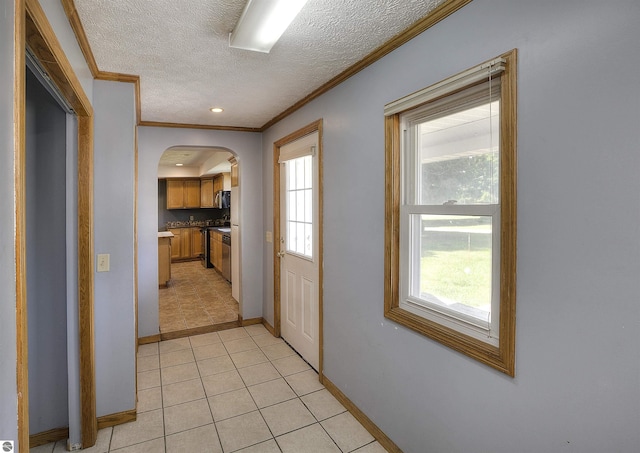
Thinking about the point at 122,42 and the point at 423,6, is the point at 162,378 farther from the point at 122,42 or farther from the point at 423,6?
the point at 423,6

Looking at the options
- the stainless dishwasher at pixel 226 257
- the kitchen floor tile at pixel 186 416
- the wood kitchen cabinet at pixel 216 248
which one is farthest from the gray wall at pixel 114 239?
the wood kitchen cabinet at pixel 216 248

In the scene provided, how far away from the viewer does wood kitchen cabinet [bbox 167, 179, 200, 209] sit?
9.13m

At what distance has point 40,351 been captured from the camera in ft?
7.13

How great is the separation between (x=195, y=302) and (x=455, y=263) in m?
4.48

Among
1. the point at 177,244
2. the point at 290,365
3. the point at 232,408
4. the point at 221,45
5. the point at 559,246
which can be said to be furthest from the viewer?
the point at 177,244

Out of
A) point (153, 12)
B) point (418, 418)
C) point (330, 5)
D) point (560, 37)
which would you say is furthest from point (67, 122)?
point (418, 418)

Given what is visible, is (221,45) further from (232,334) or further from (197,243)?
(197,243)

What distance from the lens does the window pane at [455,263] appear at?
1.60 meters

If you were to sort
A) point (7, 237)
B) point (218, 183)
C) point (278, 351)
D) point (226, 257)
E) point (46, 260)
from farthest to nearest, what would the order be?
point (218, 183) < point (226, 257) < point (278, 351) < point (46, 260) < point (7, 237)

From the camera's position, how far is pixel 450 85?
1619mm

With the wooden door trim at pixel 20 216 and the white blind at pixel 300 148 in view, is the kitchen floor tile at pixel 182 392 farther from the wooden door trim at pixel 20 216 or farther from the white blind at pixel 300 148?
the white blind at pixel 300 148

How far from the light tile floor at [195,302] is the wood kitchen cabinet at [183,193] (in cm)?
228

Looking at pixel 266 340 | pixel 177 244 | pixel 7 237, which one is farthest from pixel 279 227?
pixel 177 244

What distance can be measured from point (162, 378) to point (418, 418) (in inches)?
87.0
